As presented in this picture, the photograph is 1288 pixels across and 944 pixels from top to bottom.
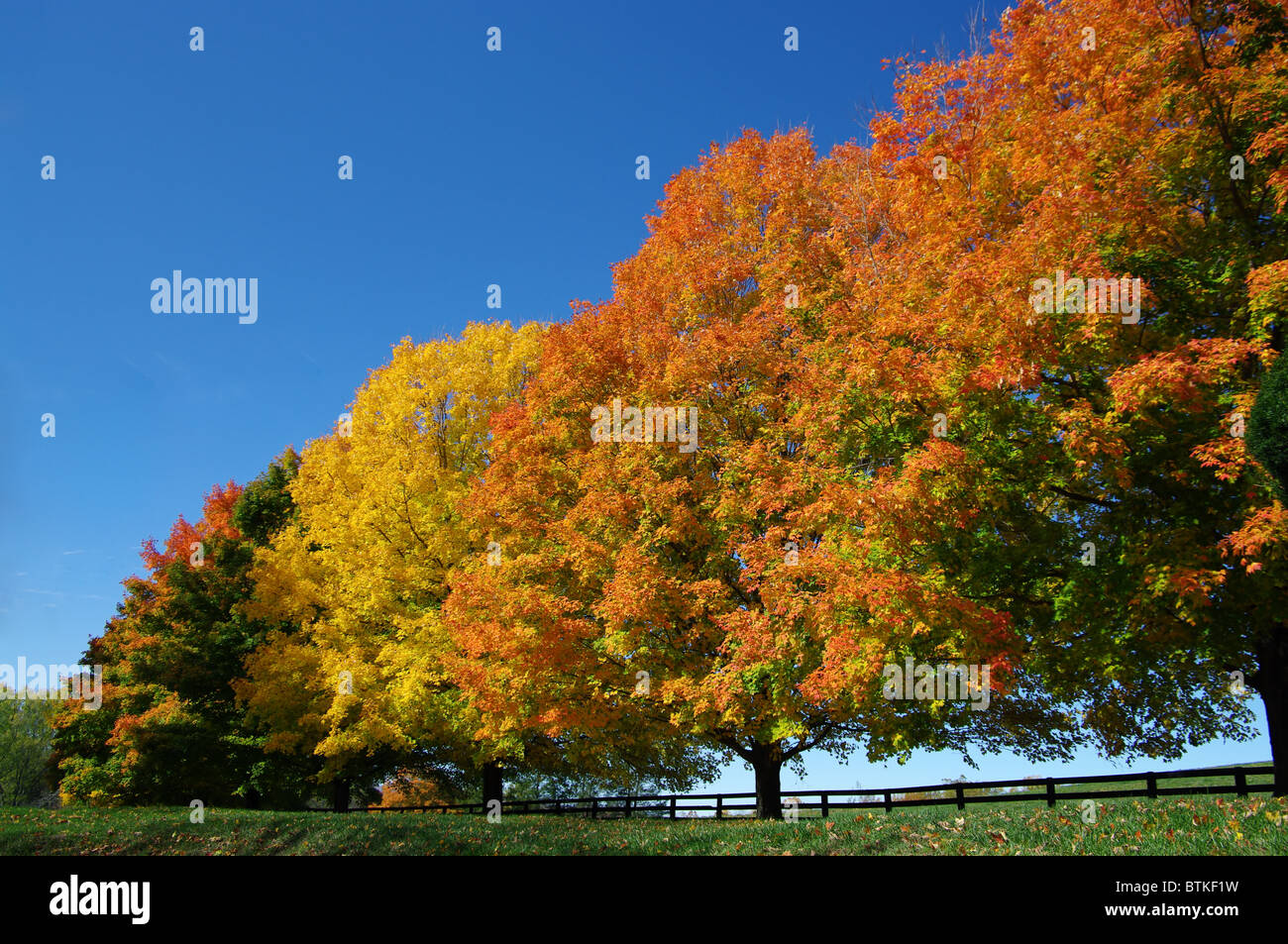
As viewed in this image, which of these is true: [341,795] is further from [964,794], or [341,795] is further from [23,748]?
[23,748]

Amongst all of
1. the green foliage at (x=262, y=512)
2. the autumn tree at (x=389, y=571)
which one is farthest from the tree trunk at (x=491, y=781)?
the green foliage at (x=262, y=512)

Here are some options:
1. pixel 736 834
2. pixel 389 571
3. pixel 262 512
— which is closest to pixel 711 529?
pixel 736 834

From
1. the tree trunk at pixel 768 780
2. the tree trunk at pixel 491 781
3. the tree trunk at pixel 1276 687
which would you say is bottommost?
the tree trunk at pixel 491 781

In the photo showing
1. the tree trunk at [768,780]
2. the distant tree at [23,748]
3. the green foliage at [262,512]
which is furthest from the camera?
the distant tree at [23,748]

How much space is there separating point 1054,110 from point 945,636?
9565 millimetres

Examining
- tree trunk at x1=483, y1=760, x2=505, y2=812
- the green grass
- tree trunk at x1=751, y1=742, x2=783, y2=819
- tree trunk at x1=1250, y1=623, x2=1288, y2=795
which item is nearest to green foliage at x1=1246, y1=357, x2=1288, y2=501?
tree trunk at x1=1250, y1=623, x2=1288, y2=795

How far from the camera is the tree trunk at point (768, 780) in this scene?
701 inches

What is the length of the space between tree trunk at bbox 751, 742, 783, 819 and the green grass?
97.8 inches

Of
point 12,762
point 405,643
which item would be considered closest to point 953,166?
point 405,643

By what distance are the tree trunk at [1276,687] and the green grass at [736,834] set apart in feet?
2.91

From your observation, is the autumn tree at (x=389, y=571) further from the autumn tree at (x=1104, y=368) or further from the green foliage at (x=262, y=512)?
the autumn tree at (x=1104, y=368)

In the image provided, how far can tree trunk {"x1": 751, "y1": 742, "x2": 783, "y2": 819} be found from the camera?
17812mm

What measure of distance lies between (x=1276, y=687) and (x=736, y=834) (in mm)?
9012
